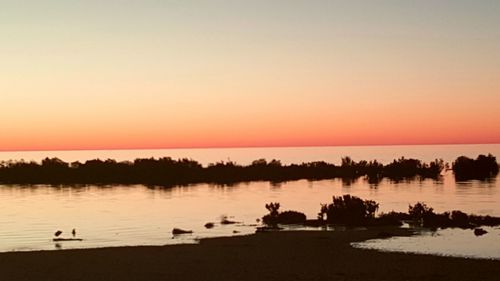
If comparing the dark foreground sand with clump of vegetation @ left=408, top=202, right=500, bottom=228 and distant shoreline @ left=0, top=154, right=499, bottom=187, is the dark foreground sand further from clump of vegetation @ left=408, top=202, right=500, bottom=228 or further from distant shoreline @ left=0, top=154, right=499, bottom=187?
distant shoreline @ left=0, top=154, right=499, bottom=187

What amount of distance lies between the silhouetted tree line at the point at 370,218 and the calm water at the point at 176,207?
229 cm

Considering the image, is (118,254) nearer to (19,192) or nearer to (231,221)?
(231,221)

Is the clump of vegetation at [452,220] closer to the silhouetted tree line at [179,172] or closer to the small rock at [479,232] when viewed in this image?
the small rock at [479,232]

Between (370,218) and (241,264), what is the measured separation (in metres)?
18.4

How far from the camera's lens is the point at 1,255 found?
28953mm

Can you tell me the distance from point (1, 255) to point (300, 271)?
12.8 metres

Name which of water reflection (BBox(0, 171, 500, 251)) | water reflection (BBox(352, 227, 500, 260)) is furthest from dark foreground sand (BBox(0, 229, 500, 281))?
water reflection (BBox(0, 171, 500, 251))

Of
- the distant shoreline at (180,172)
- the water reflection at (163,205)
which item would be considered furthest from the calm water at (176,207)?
the distant shoreline at (180,172)

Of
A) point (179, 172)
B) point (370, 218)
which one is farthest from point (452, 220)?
point (179, 172)

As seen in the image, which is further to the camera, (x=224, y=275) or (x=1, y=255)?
(x=1, y=255)

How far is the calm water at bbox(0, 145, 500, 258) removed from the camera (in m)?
37.4

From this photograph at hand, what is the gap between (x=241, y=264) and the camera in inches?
1024

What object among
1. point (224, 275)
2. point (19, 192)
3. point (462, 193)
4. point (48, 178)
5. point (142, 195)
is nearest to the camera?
point (224, 275)

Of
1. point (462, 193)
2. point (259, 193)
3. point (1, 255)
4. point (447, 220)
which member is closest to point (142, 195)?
point (259, 193)
